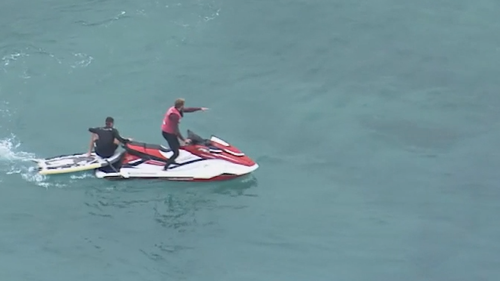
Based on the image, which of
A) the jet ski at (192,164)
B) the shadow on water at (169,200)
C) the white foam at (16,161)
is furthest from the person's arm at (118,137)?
the white foam at (16,161)

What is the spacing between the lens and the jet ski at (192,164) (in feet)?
79.1

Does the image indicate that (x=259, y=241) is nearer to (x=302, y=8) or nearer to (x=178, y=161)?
(x=178, y=161)

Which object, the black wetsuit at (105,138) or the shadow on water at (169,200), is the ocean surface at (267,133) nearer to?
the shadow on water at (169,200)

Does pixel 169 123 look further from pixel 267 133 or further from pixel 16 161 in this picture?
pixel 16 161

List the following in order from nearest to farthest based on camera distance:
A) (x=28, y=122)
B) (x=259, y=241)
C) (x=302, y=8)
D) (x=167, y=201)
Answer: (x=259, y=241), (x=167, y=201), (x=28, y=122), (x=302, y=8)

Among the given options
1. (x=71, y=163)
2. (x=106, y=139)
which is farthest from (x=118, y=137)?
(x=71, y=163)

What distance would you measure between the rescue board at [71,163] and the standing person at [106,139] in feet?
0.62

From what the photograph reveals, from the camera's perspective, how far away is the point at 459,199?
23.5m

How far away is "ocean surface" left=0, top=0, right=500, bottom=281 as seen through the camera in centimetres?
2170

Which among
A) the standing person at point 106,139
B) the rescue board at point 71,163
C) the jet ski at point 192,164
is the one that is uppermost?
the standing person at point 106,139

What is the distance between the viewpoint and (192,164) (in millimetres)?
24266

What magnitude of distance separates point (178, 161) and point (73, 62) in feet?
21.0

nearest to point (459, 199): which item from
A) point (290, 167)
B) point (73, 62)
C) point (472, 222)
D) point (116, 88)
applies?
point (472, 222)

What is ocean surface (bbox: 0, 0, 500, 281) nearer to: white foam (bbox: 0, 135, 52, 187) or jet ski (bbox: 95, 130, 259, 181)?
white foam (bbox: 0, 135, 52, 187)
